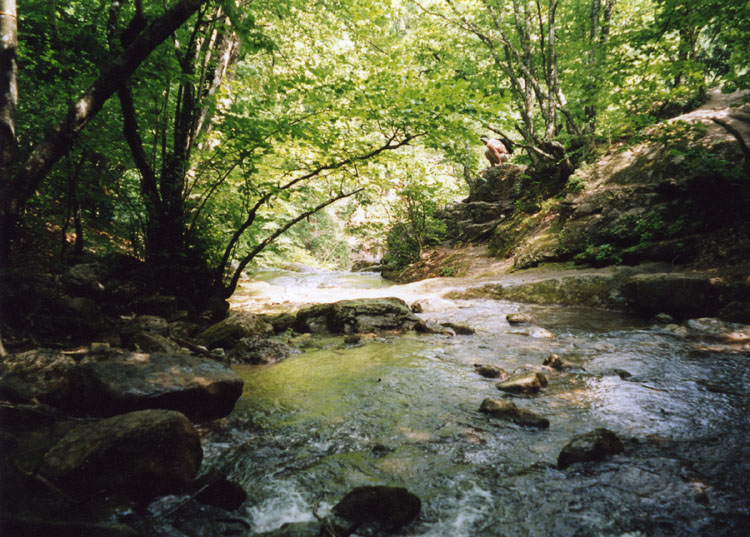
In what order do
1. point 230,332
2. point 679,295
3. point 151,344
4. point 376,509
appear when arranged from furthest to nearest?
point 679,295, point 230,332, point 151,344, point 376,509

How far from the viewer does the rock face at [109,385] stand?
257 centimetres

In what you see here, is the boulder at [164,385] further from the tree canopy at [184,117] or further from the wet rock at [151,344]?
the tree canopy at [184,117]

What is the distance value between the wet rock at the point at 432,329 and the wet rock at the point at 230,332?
9.12ft

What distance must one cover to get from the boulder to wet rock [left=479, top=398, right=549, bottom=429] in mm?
2213

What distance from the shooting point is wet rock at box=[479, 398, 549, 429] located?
8.98ft

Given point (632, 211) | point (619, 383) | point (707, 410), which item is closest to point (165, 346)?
point (619, 383)

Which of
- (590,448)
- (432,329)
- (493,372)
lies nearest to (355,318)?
(432,329)

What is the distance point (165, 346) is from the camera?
409cm

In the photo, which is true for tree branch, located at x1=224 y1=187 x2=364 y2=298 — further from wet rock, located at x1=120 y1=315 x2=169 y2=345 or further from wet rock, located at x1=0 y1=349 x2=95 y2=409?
wet rock, located at x1=0 y1=349 x2=95 y2=409

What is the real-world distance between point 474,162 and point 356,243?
892 inches

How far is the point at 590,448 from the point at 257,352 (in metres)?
4.12

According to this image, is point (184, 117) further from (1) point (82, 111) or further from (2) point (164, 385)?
(2) point (164, 385)

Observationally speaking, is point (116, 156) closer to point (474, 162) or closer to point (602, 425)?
point (602, 425)

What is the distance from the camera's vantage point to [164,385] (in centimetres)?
275
